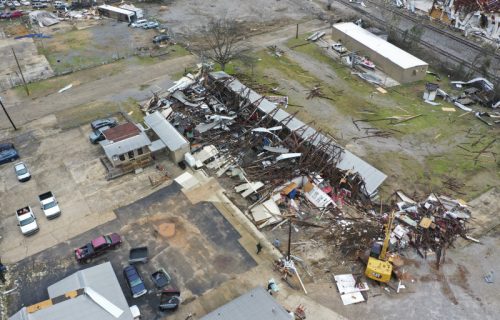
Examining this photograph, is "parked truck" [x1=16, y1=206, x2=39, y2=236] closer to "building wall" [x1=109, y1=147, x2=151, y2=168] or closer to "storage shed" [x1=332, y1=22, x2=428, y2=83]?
"building wall" [x1=109, y1=147, x2=151, y2=168]

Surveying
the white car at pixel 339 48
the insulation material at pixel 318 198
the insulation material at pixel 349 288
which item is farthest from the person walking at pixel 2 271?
the white car at pixel 339 48

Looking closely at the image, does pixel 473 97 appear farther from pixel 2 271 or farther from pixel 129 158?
pixel 2 271

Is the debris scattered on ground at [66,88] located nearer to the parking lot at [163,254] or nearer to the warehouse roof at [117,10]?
the warehouse roof at [117,10]

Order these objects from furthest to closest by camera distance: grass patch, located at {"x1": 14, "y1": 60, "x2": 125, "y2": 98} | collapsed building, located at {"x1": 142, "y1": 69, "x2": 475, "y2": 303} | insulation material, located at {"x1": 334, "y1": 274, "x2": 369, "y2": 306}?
grass patch, located at {"x1": 14, "y1": 60, "x2": 125, "y2": 98}, collapsed building, located at {"x1": 142, "y1": 69, "x2": 475, "y2": 303}, insulation material, located at {"x1": 334, "y1": 274, "x2": 369, "y2": 306}

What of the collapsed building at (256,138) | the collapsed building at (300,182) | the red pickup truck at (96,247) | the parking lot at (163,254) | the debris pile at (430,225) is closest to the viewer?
the parking lot at (163,254)

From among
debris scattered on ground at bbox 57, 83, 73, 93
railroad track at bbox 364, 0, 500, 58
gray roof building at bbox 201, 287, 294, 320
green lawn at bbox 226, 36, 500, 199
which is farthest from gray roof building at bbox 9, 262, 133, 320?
Answer: railroad track at bbox 364, 0, 500, 58

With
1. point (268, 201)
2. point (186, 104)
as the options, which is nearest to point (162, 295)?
point (268, 201)

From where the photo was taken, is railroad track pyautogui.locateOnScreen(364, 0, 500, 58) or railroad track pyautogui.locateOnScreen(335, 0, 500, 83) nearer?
railroad track pyautogui.locateOnScreen(335, 0, 500, 83)
